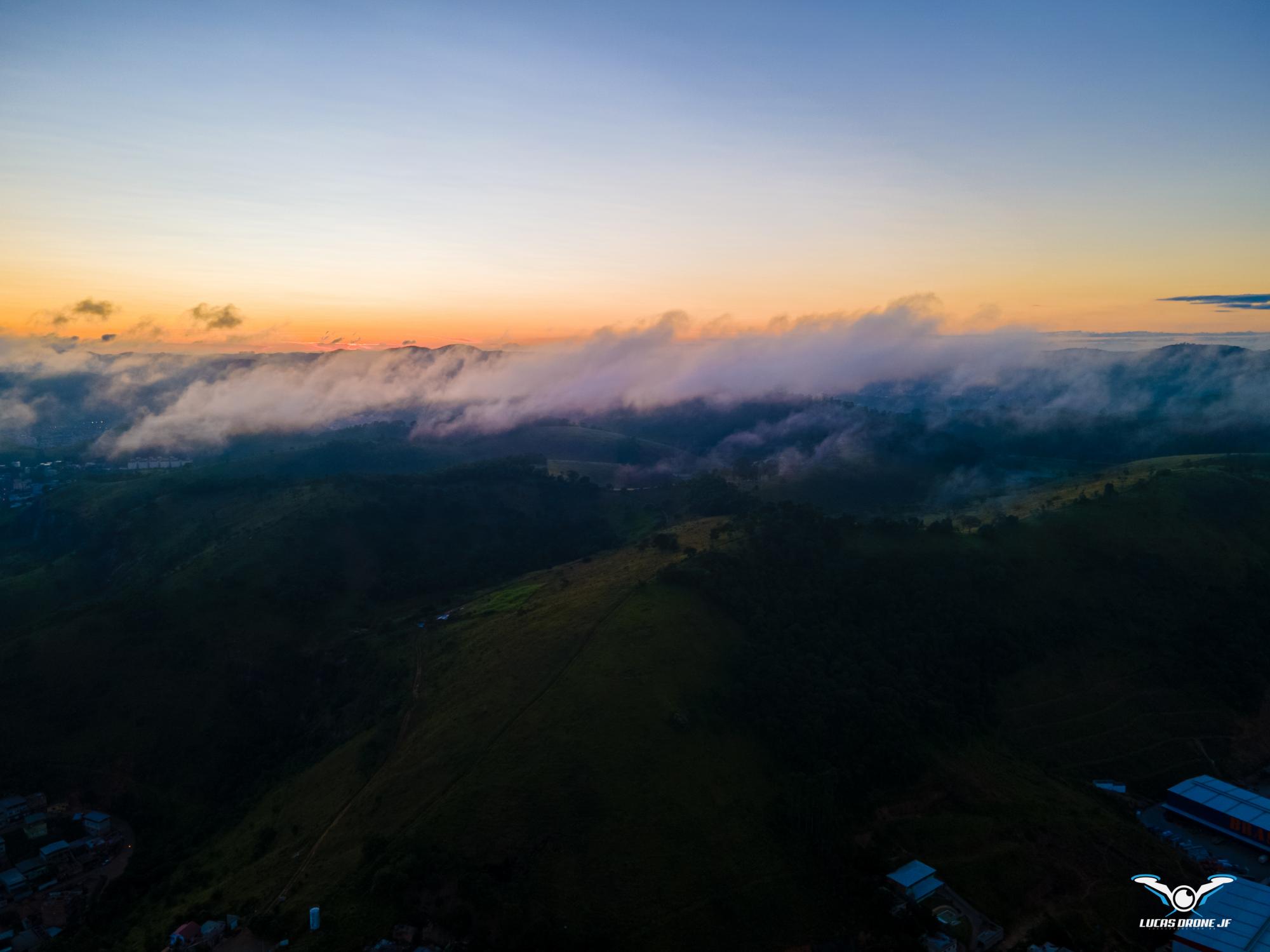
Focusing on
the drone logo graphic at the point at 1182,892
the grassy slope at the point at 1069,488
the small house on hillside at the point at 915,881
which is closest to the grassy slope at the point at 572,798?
the small house on hillside at the point at 915,881

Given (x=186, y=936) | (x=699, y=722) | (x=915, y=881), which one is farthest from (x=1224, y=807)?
(x=186, y=936)

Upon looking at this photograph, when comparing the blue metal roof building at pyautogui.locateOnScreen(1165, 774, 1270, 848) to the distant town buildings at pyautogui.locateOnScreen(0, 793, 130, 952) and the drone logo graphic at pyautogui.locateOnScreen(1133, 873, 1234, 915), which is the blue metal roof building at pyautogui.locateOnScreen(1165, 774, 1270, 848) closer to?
the drone logo graphic at pyautogui.locateOnScreen(1133, 873, 1234, 915)

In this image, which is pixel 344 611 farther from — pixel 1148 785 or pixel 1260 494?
pixel 1260 494

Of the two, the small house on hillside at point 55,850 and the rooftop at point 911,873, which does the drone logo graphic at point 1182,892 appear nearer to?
the rooftop at point 911,873

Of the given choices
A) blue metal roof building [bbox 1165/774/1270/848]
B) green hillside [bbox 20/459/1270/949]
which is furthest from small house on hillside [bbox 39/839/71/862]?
blue metal roof building [bbox 1165/774/1270/848]

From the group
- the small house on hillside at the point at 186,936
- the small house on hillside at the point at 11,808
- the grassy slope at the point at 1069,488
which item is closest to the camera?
the small house on hillside at the point at 186,936

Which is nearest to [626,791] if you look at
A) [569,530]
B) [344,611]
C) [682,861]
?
[682,861]
